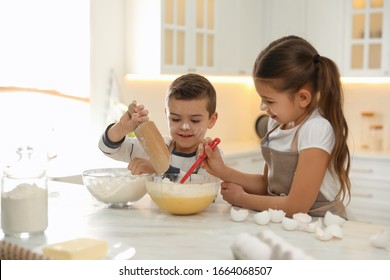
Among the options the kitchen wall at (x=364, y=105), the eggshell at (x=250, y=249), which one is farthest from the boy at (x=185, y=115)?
the kitchen wall at (x=364, y=105)

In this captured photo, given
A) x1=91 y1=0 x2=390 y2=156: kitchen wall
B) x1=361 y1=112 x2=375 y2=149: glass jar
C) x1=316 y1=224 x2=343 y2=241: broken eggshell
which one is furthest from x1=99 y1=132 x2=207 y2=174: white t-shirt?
x1=361 y1=112 x2=375 y2=149: glass jar

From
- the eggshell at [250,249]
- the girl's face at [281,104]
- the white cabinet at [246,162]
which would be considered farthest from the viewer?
the white cabinet at [246,162]

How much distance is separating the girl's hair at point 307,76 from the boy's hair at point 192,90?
267 mm

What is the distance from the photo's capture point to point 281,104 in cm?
158

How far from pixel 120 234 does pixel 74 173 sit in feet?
5.19

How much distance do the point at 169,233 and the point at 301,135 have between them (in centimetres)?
53

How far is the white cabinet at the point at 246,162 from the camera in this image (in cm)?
376

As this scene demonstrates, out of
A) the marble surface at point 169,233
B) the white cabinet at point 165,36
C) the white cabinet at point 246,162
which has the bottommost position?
the white cabinet at point 246,162

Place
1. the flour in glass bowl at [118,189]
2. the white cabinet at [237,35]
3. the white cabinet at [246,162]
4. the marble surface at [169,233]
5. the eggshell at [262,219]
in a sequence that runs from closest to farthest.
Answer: the marble surface at [169,233], the eggshell at [262,219], the flour in glass bowl at [118,189], the white cabinet at [246,162], the white cabinet at [237,35]

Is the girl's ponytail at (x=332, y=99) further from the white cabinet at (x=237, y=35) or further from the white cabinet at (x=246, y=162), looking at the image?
the white cabinet at (x=237, y=35)

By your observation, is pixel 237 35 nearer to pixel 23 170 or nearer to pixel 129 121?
pixel 129 121

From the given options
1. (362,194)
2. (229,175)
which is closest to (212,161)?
(229,175)
